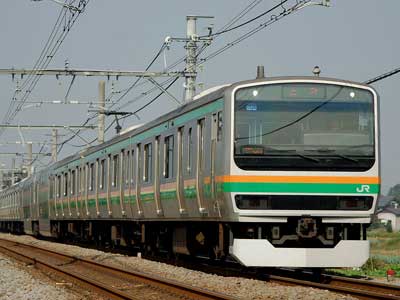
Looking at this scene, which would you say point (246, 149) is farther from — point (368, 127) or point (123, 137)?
point (123, 137)

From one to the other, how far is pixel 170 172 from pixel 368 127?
462 centimetres

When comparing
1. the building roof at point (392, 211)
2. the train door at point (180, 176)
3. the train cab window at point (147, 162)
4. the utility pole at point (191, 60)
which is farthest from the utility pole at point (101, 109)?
the building roof at point (392, 211)

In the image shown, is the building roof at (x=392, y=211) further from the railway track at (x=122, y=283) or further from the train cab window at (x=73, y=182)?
the railway track at (x=122, y=283)

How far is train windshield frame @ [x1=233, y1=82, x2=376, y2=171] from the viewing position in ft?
41.9

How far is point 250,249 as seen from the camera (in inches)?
496

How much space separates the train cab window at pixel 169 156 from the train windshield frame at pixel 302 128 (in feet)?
12.2

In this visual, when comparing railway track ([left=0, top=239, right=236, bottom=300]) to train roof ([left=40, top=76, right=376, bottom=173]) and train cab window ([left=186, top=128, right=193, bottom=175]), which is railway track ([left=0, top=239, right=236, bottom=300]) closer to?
train cab window ([left=186, top=128, right=193, bottom=175])

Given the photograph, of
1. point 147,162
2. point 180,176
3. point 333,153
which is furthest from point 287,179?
point 147,162

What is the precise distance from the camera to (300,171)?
12742 millimetres

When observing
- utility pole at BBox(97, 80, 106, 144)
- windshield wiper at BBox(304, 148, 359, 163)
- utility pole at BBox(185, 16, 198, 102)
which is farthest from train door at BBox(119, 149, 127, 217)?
utility pole at BBox(97, 80, 106, 144)

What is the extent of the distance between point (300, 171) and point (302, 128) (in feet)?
2.09

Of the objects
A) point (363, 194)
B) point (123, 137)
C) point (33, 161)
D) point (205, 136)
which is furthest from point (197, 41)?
point (33, 161)

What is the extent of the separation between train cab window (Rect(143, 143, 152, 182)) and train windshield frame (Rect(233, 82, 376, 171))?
5.64 metres

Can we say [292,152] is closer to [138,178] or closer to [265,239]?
[265,239]
